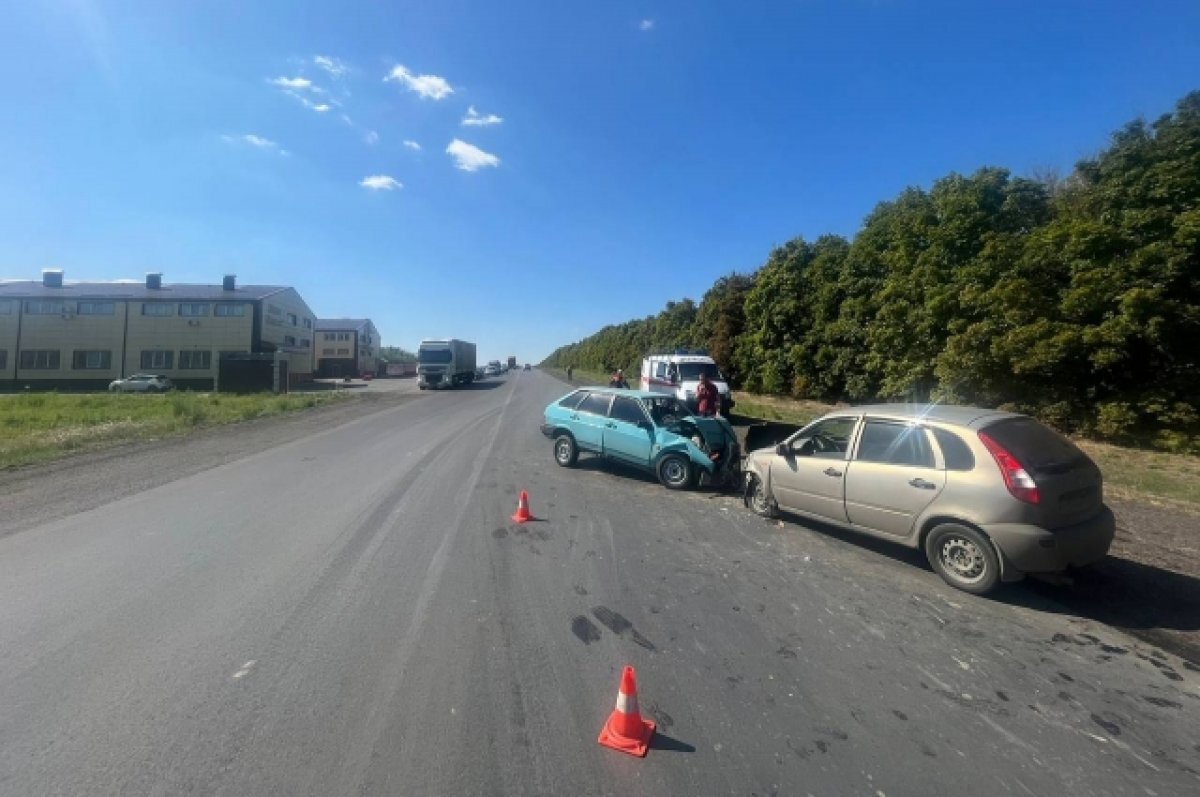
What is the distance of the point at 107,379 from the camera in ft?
148

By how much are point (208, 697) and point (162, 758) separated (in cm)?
52

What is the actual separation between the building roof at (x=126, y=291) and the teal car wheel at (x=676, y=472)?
51320 mm

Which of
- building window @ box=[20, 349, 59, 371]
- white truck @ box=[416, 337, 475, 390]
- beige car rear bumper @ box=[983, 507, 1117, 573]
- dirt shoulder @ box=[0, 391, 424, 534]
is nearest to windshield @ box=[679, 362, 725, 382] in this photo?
dirt shoulder @ box=[0, 391, 424, 534]

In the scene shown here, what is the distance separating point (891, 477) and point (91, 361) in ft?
201

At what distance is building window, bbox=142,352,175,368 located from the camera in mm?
45844

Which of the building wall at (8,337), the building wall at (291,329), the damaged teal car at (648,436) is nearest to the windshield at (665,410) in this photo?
the damaged teal car at (648,436)

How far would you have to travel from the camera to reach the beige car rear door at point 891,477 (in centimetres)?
497

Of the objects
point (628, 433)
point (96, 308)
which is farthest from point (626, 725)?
point (96, 308)

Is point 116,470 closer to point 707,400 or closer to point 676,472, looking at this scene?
point 676,472

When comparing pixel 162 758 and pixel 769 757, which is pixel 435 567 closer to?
pixel 162 758

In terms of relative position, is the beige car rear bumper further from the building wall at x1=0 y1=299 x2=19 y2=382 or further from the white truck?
the building wall at x1=0 y1=299 x2=19 y2=382

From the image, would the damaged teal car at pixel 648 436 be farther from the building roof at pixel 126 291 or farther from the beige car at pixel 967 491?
the building roof at pixel 126 291

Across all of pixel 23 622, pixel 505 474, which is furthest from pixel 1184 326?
pixel 23 622

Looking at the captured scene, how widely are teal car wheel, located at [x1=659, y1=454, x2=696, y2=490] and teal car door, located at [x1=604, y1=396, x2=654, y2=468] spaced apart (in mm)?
344
